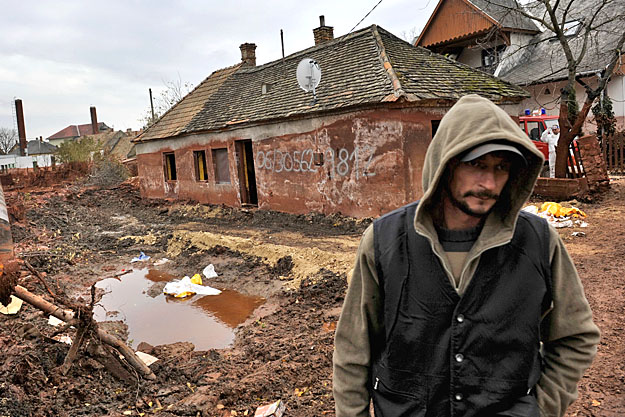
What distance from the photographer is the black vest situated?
1602 mm

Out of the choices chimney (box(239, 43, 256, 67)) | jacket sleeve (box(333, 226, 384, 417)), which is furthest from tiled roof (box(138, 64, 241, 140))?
jacket sleeve (box(333, 226, 384, 417))

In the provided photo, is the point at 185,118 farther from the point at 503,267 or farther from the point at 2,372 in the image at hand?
the point at 503,267

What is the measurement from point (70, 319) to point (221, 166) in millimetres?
13270

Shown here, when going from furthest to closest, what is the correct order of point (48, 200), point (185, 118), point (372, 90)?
point (48, 200)
point (185, 118)
point (372, 90)

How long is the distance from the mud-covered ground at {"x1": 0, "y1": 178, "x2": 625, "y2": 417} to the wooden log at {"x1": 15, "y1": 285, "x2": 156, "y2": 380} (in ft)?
0.38

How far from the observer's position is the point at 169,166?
69.0ft

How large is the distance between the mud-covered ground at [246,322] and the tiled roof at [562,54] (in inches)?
355

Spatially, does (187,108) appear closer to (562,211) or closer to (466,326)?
(562,211)

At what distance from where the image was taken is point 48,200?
2173 cm

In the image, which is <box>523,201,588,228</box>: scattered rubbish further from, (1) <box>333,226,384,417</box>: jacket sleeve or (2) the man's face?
(1) <box>333,226,384,417</box>: jacket sleeve

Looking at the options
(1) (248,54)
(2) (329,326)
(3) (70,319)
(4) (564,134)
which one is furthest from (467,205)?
(1) (248,54)

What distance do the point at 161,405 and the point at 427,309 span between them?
12.2ft

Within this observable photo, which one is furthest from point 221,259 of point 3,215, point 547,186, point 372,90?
point 547,186

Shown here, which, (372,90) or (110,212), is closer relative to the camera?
(372,90)
